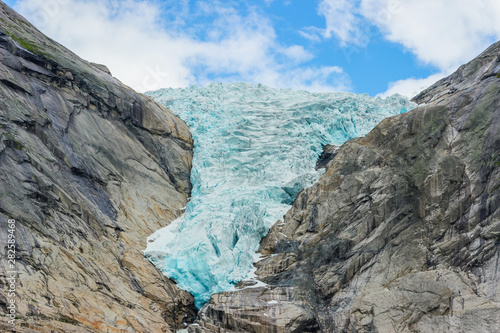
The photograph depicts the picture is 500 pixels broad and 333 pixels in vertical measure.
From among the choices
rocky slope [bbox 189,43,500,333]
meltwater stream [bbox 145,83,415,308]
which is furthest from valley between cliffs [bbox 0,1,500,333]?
meltwater stream [bbox 145,83,415,308]

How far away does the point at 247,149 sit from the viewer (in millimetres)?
39719

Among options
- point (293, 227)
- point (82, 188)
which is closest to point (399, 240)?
point (293, 227)

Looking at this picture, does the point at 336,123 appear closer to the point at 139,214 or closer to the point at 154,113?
the point at 154,113

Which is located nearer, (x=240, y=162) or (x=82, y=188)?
(x=82, y=188)

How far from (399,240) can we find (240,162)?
49.8 ft

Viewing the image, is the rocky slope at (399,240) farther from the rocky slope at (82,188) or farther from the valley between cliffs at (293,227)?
the rocky slope at (82,188)

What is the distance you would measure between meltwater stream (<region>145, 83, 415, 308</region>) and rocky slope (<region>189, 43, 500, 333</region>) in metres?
1.97

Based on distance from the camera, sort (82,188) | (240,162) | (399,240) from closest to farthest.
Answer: (399,240), (82,188), (240,162)

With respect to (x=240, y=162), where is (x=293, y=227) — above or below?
below

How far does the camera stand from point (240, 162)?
38406mm

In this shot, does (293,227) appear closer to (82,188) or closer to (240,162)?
(240,162)

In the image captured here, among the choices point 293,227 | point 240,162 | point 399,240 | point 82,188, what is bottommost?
point 399,240

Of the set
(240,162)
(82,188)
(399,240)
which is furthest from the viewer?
(240,162)

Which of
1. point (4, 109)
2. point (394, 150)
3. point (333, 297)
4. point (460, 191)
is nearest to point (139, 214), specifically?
point (4, 109)
